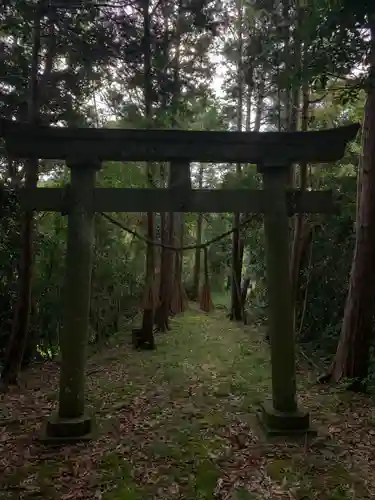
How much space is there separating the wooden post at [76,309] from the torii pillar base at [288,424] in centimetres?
201

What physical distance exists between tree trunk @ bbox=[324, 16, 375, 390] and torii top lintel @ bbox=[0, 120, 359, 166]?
1325 millimetres

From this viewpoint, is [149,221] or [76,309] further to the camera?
[149,221]

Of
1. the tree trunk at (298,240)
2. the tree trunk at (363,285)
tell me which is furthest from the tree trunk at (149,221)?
the tree trunk at (363,285)

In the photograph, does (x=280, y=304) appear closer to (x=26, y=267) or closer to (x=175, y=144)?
(x=175, y=144)

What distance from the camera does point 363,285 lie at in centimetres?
626

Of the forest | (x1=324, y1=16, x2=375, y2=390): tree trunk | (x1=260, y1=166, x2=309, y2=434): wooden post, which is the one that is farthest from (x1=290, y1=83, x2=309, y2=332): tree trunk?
(x1=260, y1=166, x2=309, y2=434): wooden post

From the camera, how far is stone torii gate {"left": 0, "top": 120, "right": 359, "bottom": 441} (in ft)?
15.8

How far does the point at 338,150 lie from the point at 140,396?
435 centimetres

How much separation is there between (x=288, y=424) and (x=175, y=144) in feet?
11.1

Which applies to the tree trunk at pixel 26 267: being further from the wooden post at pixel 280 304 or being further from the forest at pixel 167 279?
the wooden post at pixel 280 304

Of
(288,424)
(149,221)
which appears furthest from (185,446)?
(149,221)

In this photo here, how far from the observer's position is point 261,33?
11.2 metres

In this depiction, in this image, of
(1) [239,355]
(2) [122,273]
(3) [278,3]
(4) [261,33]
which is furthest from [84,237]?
(4) [261,33]

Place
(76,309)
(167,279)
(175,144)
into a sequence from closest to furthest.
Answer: (76,309) → (175,144) → (167,279)
